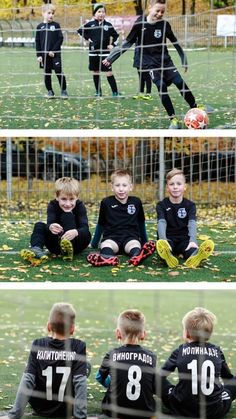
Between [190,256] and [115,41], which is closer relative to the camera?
[190,256]

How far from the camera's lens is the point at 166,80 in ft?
22.2

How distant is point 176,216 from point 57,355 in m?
1.86

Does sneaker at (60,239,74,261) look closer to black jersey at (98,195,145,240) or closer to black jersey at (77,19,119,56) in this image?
black jersey at (98,195,145,240)

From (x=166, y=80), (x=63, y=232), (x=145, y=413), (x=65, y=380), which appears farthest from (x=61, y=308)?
(x=166, y=80)

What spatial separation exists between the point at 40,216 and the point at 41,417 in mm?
4708

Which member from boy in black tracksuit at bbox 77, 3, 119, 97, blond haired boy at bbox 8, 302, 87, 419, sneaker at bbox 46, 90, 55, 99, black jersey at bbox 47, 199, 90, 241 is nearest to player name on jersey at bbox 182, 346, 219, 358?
blond haired boy at bbox 8, 302, 87, 419

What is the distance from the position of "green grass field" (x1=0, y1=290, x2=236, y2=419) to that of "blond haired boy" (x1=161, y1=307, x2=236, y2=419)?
12cm

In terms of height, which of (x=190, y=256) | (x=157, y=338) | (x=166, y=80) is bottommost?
(x=157, y=338)

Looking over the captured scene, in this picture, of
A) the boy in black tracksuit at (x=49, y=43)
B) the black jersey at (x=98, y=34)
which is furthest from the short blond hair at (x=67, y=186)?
the black jersey at (x=98, y=34)

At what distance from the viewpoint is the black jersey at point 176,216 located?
598cm

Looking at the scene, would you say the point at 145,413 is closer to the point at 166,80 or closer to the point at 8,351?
the point at 8,351

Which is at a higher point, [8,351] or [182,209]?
[182,209]

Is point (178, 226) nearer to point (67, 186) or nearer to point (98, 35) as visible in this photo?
point (67, 186)

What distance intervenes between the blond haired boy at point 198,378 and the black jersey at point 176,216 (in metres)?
1.46
